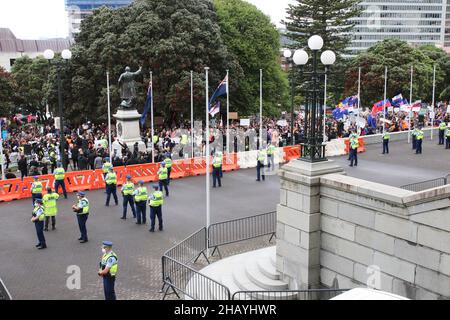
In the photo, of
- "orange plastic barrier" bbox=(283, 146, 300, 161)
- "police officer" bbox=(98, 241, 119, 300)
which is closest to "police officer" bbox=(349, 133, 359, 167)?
"orange plastic barrier" bbox=(283, 146, 300, 161)

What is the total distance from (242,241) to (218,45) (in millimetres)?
27396

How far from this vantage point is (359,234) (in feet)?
34.7

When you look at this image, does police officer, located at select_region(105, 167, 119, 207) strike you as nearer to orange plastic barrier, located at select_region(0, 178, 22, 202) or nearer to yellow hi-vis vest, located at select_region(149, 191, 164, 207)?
yellow hi-vis vest, located at select_region(149, 191, 164, 207)

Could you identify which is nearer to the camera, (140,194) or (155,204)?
(155,204)

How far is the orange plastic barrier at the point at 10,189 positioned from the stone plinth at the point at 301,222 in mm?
13431

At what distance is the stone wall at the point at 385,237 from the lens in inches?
362

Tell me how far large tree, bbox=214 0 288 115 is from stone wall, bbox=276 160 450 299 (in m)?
32.5

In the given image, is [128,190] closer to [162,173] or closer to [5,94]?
[162,173]

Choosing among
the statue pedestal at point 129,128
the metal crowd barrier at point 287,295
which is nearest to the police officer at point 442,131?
the statue pedestal at point 129,128

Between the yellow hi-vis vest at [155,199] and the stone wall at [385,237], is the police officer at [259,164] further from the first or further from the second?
the stone wall at [385,237]

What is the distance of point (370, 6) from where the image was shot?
5556 inches

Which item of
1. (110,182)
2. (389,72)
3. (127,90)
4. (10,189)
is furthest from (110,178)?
(389,72)

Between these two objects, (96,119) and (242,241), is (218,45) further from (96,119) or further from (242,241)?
(242,241)

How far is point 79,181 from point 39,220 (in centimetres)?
832
